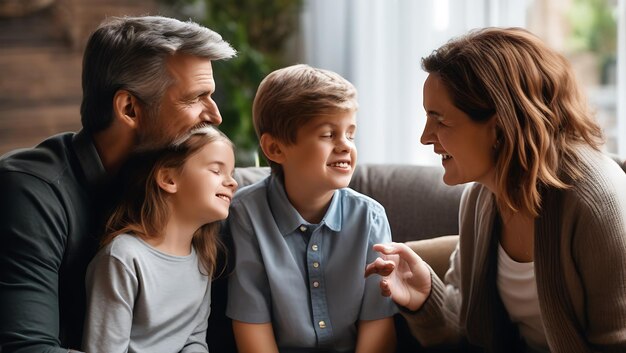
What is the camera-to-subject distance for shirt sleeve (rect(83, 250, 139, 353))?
1.74m

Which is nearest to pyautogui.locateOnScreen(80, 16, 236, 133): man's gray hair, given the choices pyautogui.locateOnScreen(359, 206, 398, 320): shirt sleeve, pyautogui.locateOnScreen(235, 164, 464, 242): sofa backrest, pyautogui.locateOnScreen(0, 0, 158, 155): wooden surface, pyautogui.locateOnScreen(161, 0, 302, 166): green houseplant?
pyautogui.locateOnScreen(235, 164, 464, 242): sofa backrest

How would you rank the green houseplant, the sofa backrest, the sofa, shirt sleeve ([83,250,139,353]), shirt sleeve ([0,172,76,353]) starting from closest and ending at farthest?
1. shirt sleeve ([0,172,76,353])
2. shirt sleeve ([83,250,139,353])
3. the sofa
4. the sofa backrest
5. the green houseplant

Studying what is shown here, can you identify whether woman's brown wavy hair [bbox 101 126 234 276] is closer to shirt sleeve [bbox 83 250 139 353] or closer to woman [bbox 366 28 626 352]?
shirt sleeve [bbox 83 250 139 353]

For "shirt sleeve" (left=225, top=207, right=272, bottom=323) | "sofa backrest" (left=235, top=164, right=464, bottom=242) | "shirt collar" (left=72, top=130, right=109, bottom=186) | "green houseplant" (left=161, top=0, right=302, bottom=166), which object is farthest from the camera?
"green houseplant" (left=161, top=0, right=302, bottom=166)

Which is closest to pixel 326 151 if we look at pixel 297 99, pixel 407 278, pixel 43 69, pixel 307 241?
pixel 297 99

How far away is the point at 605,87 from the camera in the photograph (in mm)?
4625

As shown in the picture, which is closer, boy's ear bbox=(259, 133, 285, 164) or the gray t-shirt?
the gray t-shirt

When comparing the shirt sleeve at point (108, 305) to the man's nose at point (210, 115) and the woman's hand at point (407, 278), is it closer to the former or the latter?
the man's nose at point (210, 115)

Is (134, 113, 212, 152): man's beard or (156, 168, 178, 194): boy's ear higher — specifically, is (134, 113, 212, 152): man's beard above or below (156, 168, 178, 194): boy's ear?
above

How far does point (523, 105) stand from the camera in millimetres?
1657

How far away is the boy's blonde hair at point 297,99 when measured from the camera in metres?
1.89

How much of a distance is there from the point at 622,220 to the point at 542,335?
375mm

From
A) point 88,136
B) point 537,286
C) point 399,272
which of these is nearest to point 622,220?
point 537,286

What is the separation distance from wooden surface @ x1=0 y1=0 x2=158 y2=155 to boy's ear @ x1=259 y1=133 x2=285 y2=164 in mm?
2258
